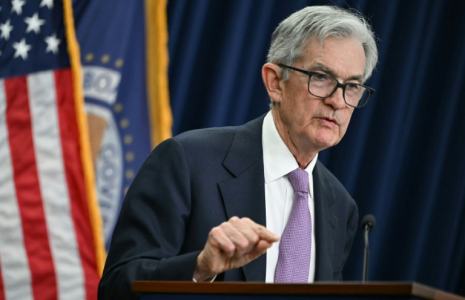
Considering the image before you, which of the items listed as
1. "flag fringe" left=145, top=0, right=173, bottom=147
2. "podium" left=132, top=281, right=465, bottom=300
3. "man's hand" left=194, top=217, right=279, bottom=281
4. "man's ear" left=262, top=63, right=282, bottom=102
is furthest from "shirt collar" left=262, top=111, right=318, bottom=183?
"flag fringe" left=145, top=0, right=173, bottom=147

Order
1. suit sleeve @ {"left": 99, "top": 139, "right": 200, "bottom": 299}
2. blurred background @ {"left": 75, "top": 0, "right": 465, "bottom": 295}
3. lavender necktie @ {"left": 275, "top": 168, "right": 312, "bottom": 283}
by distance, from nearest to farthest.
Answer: suit sleeve @ {"left": 99, "top": 139, "right": 200, "bottom": 299}, lavender necktie @ {"left": 275, "top": 168, "right": 312, "bottom": 283}, blurred background @ {"left": 75, "top": 0, "right": 465, "bottom": 295}

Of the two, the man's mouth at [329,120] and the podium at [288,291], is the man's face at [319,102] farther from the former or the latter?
A: the podium at [288,291]

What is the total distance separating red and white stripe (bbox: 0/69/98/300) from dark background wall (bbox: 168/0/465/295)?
106 centimetres

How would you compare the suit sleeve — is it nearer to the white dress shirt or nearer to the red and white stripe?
the white dress shirt

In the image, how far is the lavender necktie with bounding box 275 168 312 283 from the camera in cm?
211

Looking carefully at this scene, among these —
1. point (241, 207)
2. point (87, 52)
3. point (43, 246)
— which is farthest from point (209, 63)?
point (241, 207)

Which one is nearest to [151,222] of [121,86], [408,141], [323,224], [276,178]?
[276,178]

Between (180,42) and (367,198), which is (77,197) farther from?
(367,198)

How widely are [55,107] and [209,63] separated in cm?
89


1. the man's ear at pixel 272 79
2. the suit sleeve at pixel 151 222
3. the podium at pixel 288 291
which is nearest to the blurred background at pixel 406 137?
the man's ear at pixel 272 79

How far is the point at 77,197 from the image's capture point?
3045 mm

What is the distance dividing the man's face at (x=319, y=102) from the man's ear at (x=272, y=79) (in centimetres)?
5

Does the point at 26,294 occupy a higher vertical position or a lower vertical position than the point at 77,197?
lower

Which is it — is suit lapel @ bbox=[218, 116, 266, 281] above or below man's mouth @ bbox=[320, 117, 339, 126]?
below
